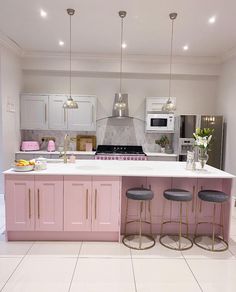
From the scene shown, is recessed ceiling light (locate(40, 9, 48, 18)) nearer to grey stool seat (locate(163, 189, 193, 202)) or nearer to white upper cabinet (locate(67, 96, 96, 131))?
white upper cabinet (locate(67, 96, 96, 131))

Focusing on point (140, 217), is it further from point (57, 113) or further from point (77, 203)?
point (57, 113)

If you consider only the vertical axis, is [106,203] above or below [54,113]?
below

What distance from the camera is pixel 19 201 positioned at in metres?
2.85

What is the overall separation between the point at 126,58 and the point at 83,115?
5.12ft

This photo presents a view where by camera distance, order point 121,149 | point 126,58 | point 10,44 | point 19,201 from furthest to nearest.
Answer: point 121,149 → point 126,58 → point 10,44 → point 19,201

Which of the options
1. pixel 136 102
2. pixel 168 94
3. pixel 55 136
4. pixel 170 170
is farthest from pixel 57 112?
pixel 170 170

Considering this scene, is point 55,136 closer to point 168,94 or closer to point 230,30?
point 168,94

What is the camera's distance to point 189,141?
4926 millimetres

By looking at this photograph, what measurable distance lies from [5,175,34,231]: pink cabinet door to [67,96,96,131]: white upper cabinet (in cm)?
250

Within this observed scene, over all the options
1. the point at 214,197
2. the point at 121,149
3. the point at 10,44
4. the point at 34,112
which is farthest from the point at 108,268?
the point at 10,44

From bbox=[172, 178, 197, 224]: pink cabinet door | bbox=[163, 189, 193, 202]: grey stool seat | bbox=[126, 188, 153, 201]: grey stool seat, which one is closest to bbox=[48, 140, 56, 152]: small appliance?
bbox=[126, 188, 153, 201]: grey stool seat

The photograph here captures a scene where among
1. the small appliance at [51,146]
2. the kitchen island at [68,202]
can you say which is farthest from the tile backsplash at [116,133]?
the kitchen island at [68,202]

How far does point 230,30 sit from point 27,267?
4293mm

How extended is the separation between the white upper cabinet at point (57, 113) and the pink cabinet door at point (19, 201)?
248 cm
